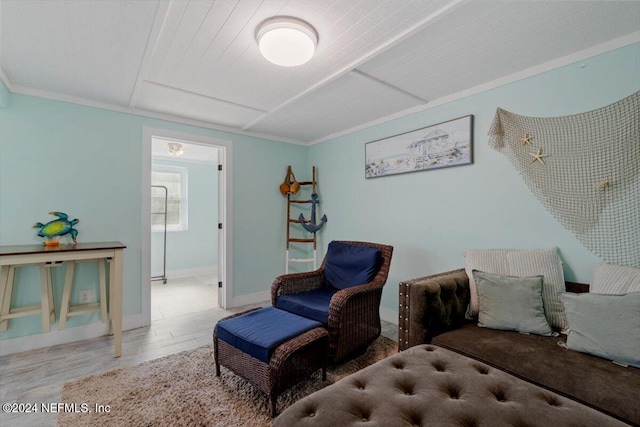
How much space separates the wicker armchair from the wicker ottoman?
0.52ft

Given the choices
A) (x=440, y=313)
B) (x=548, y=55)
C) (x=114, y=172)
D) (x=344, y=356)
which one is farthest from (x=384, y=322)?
(x=114, y=172)

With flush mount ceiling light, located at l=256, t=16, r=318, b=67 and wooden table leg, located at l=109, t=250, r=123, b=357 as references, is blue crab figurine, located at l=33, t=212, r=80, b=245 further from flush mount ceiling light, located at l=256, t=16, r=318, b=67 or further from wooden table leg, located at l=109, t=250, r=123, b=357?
flush mount ceiling light, located at l=256, t=16, r=318, b=67

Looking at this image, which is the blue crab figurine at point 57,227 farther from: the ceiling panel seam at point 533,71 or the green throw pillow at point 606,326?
the green throw pillow at point 606,326

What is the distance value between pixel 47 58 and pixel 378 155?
117 inches

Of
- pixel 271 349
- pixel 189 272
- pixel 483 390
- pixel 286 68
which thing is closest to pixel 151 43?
pixel 286 68

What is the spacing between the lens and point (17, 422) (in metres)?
1.58

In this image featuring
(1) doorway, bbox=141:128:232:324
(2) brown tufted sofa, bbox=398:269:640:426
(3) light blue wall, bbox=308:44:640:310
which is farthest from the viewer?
(1) doorway, bbox=141:128:232:324

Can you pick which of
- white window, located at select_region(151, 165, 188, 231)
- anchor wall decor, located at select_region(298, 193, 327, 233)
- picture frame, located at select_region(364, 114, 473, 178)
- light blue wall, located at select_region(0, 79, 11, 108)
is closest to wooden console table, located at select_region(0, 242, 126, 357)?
light blue wall, located at select_region(0, 79, 11, 108)

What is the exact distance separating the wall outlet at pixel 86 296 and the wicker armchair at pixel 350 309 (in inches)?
72.8

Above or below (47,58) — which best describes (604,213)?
below

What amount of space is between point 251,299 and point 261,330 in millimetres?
2060

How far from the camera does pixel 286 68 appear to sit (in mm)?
2133

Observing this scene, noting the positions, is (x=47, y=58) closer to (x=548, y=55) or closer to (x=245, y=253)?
(x=245, y=253)

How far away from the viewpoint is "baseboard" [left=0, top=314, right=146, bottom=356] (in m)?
2.37
